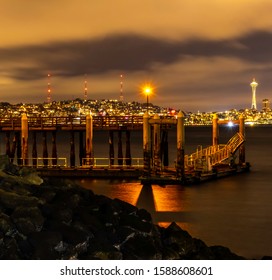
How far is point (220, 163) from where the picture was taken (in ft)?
108

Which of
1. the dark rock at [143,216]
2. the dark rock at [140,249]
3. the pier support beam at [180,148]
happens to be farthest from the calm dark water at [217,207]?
the dark rock at [140,249]

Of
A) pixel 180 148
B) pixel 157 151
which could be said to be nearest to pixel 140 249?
pixel 180 148

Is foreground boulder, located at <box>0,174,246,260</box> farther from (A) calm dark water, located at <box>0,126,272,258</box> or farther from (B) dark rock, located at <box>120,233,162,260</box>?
(A) calm dark water, located at <box>0,126,272,258</box>

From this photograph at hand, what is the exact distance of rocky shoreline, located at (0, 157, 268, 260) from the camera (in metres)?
9.38

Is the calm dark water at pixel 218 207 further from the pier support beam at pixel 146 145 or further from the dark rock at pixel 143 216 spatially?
the dark rock at pixel 143 216

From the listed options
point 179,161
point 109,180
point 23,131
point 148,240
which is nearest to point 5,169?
point 148,240

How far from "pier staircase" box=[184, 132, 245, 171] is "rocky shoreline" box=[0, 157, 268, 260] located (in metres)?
17.6

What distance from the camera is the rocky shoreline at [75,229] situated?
938 cm

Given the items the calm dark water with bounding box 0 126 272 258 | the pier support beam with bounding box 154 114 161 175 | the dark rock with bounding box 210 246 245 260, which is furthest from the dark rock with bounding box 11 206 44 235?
the pier support beam with bounding box 154 114 161 175

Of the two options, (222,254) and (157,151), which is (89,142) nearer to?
(157,151)
